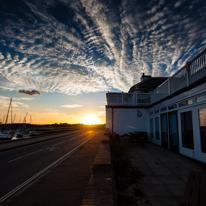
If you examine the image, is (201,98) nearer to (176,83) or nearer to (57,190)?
(176,83)

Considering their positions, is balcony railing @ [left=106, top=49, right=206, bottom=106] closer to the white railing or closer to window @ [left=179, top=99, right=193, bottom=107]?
the white railing

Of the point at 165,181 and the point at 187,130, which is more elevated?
the point at 187,130

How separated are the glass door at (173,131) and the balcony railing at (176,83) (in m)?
1.68

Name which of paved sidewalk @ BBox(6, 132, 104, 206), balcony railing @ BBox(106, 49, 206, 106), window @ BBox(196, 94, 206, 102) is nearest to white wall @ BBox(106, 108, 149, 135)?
balcony railing @ BBox(106, 49, 206, 106)

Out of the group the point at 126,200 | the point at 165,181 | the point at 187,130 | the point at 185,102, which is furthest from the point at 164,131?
the point at 126,200

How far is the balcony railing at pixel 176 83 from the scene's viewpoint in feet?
23.1

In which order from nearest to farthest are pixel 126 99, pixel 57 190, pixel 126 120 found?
pixel 57 190
pixel 126 120
pixel 126 99

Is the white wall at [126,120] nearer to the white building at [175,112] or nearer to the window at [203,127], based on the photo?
the white building at [175,112]

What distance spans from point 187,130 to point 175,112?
178 cm

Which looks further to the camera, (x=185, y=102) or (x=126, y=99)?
(x=126, y=99)

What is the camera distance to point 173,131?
398 inches

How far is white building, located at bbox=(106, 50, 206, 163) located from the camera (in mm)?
7039

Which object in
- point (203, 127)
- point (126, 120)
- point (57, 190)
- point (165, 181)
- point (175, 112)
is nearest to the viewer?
point (57, 190)

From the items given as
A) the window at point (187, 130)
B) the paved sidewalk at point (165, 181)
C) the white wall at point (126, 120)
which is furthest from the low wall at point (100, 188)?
the white wall at point (126, 120)
